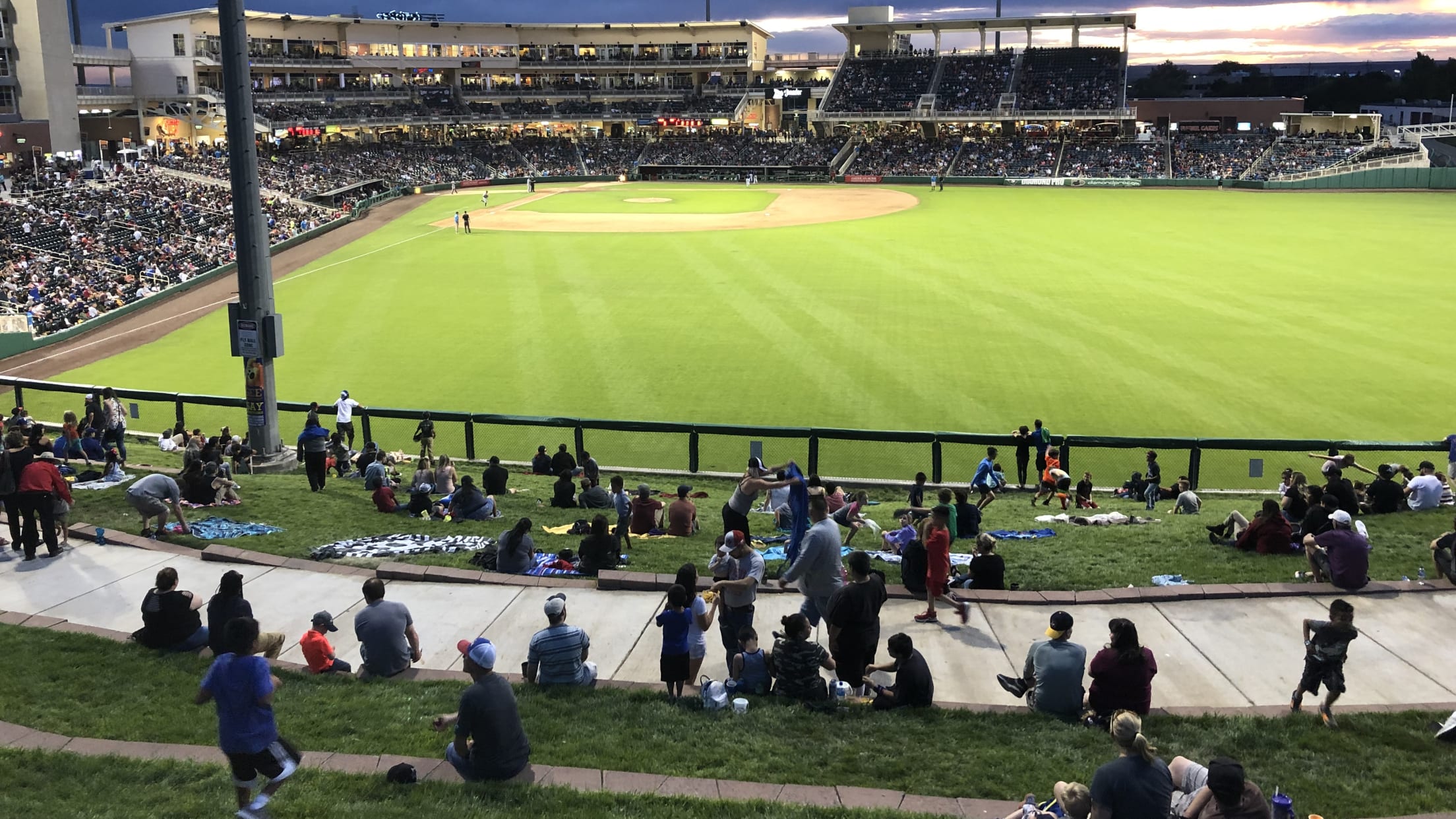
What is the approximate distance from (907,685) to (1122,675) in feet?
5.55

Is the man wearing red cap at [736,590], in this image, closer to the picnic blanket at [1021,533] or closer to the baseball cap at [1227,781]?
the baseball cap at [1227,781]

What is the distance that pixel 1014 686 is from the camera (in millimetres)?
9109

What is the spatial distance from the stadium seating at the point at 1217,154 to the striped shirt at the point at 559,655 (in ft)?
265

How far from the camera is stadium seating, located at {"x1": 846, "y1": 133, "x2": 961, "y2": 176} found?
8981 centimetres

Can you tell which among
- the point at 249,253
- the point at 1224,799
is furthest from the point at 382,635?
the point at 249,253

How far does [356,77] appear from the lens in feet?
342

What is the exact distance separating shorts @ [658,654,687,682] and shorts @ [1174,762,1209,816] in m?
3.92

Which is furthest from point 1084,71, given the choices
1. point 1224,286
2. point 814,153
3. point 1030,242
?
point 1224,286

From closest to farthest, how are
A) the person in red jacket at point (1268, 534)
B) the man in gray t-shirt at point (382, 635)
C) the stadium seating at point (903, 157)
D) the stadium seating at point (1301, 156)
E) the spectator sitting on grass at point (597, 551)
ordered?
the man in gray t-shirt at point (382, 635) < the spectator sitting on grass at point (597, 551) < the person in red jacket at point (1268, 534) < the stadium seating at point (1301, 156) < the stadium seating at point (903, 157)

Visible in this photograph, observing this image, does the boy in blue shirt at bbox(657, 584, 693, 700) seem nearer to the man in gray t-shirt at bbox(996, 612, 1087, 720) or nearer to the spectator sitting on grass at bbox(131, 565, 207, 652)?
the man in gray t-shirt at bbox(996, 612, 1087, 720)

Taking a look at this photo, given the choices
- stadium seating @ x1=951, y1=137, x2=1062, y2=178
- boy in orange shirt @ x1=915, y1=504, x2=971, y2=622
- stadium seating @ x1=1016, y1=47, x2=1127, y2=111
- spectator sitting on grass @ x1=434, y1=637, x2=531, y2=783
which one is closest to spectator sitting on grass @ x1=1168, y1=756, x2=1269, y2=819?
boy in orange shirt @ x1=915, y1=504, x2=971, y2=622

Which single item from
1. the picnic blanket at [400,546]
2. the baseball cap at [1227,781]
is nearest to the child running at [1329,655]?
the baseball cap at [1227,781]

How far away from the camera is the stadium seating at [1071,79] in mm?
93438

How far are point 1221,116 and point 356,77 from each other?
8596 centimetres
